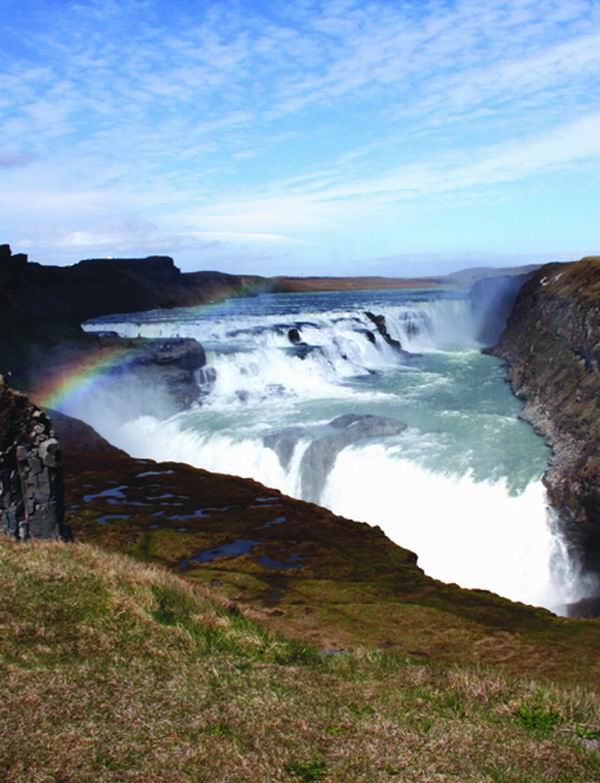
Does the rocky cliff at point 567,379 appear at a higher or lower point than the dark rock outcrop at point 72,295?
lower

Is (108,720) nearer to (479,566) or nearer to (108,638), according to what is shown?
(108,638)

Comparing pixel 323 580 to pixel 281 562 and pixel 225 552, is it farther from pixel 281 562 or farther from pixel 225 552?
pixel 225 552

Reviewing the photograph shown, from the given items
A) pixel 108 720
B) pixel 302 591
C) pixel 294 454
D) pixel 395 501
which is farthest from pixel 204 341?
pixel 108 720

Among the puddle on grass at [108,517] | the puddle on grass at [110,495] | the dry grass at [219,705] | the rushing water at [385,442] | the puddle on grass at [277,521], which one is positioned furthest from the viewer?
the rushing water at [385,442]

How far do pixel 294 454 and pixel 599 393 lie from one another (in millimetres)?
14690

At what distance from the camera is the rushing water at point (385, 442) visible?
90.9 feet

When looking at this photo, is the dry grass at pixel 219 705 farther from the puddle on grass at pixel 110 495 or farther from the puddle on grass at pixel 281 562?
the puddle on grass at pixel 110 495

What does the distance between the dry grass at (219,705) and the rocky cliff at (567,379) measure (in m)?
17.9

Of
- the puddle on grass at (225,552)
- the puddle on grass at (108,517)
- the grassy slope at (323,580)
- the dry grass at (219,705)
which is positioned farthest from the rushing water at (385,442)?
the dry grass at (219,705)

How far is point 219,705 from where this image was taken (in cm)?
861

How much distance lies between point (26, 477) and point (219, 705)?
9.66m

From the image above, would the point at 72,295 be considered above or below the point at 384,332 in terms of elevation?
above

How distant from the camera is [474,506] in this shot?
1142 inches

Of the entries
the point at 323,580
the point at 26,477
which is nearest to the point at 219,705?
the point at 26,477
